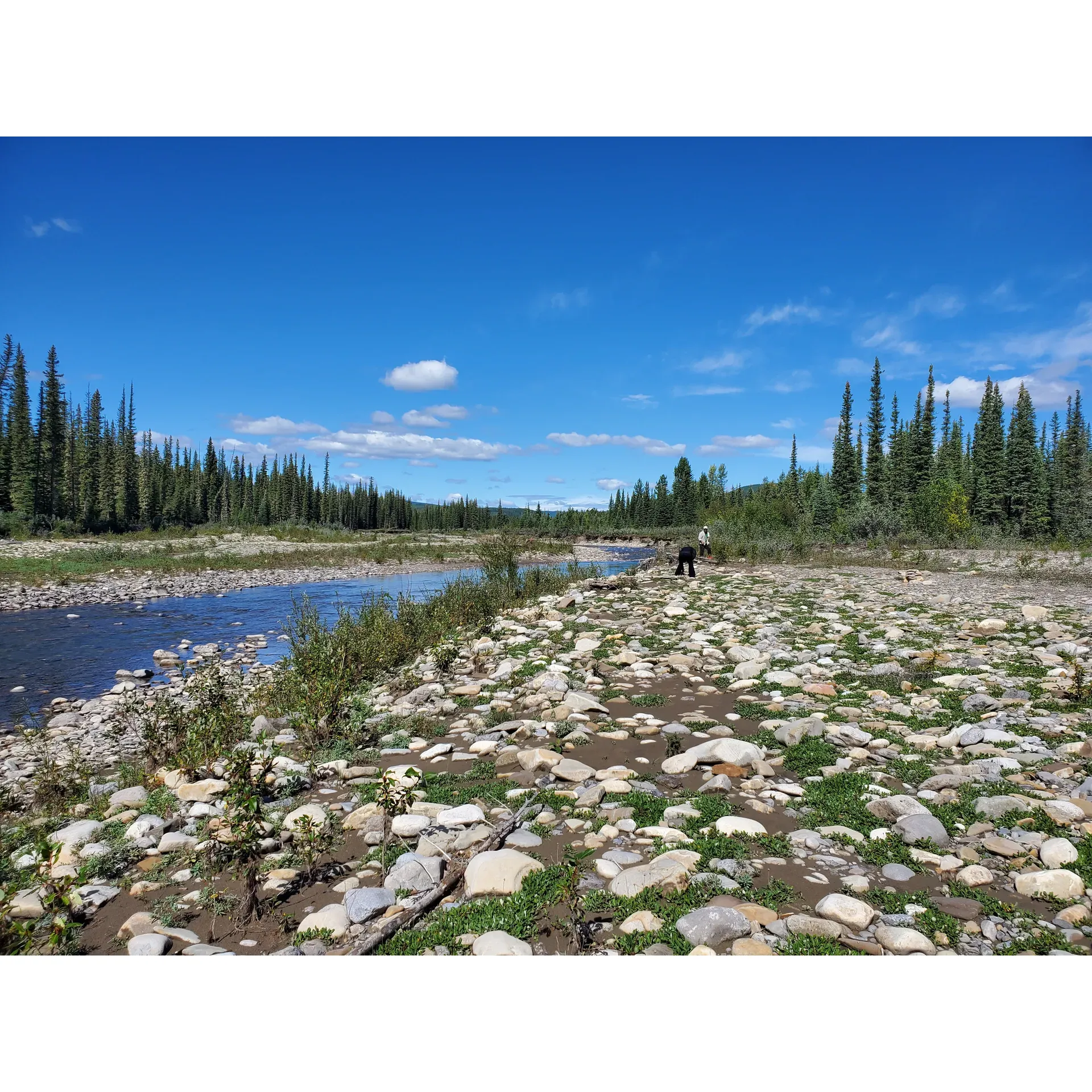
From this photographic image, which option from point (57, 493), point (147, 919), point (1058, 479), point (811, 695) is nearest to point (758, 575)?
point (811, 695)

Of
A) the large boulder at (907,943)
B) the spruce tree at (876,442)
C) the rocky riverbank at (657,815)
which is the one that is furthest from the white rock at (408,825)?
the spruce tree at (876,442)

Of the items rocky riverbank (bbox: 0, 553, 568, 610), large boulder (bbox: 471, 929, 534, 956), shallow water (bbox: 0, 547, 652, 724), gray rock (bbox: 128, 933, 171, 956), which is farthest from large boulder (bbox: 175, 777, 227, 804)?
rocky riverbank (bbox: 0, 553, 568, 610)

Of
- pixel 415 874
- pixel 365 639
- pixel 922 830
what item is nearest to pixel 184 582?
pixel 365 639

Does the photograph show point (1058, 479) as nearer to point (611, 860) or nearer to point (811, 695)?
point (811, 695)

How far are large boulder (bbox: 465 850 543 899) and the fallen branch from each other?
10cm

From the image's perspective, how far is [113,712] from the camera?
8672 millimetres

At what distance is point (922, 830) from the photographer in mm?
3652

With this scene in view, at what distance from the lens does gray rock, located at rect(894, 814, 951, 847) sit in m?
3.56

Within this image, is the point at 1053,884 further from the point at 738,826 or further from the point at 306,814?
the point at 306,814

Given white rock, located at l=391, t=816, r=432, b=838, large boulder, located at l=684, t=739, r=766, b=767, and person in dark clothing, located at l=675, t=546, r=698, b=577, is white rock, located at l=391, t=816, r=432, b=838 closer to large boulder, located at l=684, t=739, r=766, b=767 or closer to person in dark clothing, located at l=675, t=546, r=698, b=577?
large boulder, located at l=684, t=739, r=766, b=767

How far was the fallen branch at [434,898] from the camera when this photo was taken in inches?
108

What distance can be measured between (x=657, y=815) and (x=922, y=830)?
1.66 meters

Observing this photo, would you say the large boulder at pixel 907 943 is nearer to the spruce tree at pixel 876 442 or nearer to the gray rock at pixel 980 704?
the gray rock at pixel 980 704

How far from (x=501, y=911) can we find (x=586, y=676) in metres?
4.90
